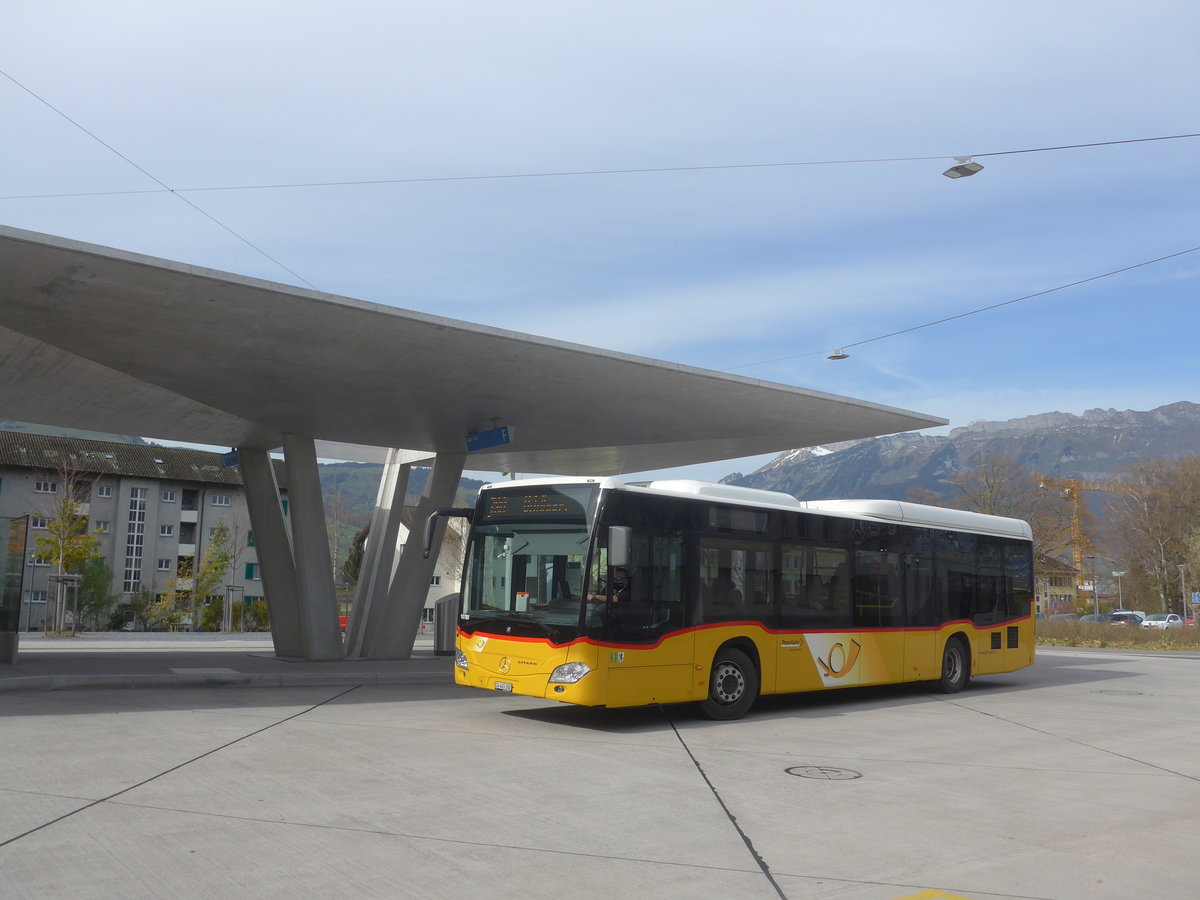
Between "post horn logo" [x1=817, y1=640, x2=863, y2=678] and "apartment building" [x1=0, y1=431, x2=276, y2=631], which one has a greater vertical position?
"apartment building" [x1=0, y1=431, x2=276, y2=631]

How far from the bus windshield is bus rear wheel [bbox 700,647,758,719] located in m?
2.24

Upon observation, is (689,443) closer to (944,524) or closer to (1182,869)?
(944,524)

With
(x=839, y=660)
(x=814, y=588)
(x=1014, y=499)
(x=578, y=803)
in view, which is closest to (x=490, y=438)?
(x=814, y=588)

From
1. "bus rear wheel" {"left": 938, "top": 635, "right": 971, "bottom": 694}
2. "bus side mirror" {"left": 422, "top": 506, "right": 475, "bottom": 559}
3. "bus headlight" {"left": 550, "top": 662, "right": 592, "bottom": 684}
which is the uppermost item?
"bus side mirror" {"left": 422, "top": 506, "right": 475, "bottom": 559}

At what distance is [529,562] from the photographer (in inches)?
474

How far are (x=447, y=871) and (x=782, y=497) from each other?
9.42 meters

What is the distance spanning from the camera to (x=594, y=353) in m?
14.6

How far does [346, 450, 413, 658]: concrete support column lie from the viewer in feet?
73.6

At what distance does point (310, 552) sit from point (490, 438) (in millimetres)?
4686

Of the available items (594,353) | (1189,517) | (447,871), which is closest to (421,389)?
(594,353)

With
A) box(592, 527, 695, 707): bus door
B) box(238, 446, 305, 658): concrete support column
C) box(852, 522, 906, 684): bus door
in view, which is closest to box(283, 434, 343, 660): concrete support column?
box(238, 446, 305, 658): concrete support column

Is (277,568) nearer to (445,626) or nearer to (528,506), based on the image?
(445,626)

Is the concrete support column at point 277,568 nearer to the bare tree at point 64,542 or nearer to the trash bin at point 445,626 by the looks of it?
the trash bin at point 445,626

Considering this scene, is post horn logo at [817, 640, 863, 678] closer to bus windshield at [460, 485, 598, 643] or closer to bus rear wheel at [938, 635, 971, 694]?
bus rear wheel at [938, 635, 971, 694]
